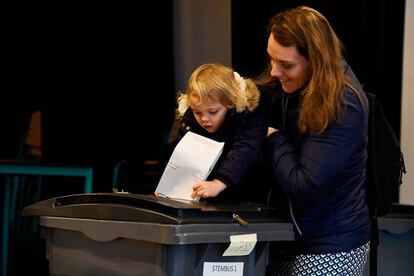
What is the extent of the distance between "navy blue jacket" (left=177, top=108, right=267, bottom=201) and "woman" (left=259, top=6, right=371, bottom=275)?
0.19ft

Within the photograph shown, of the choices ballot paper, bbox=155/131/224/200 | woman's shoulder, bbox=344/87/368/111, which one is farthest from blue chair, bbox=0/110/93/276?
woman's shoulder, bbox=344/87/368/111

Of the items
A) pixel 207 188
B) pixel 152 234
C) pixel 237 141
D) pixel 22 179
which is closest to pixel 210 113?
pixel 237 141

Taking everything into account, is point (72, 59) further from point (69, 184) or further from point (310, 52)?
A: point (310, 52)

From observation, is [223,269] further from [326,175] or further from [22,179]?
[22,179]

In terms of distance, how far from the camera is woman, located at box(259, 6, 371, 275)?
2.44m

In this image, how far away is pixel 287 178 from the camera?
8.03 ft

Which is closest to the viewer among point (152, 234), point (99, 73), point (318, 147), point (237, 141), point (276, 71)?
point (152, 234)

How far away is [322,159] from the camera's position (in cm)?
242

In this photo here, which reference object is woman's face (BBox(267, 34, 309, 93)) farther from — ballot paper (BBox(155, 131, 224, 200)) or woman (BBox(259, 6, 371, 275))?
ballot paper (BBox(155, 131, 224, 200))

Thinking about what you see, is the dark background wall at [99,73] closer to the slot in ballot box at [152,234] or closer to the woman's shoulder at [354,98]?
the slot in ballot box at [152,234]

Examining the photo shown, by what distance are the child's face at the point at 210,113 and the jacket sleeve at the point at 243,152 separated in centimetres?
8

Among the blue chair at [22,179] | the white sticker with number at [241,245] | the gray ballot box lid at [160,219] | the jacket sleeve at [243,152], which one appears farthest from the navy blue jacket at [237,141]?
Result: the blue chair at [22,179]

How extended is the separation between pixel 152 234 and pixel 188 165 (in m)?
0.38

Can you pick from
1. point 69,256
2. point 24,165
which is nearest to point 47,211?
point 69,256
